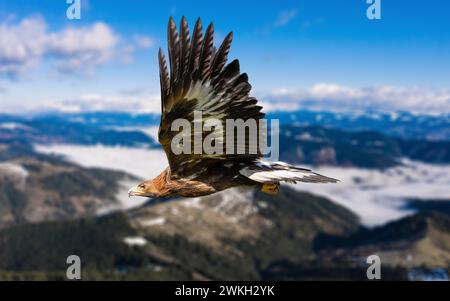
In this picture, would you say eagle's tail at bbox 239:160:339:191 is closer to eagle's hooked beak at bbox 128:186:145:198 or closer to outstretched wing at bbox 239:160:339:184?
outstretched wing at bbox 239:160:339:184

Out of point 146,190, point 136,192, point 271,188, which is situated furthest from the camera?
point 146,190

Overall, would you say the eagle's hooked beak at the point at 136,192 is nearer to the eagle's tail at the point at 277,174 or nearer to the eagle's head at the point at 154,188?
the eagle's head at the point at 154,188

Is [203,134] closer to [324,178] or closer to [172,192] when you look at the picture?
[172,192]

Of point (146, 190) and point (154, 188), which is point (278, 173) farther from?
point (146, 190)

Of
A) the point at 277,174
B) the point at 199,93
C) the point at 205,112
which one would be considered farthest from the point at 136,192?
the point at 277,174

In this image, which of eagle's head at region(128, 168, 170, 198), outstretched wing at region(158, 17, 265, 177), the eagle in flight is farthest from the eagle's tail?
eagle's head at region(128, 168, 170, 198)

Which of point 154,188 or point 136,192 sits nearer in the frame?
point 136,192

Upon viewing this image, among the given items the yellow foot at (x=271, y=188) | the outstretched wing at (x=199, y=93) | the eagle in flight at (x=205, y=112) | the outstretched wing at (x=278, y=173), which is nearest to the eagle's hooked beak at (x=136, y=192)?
the eagle in flight at (x=205, y=112)
